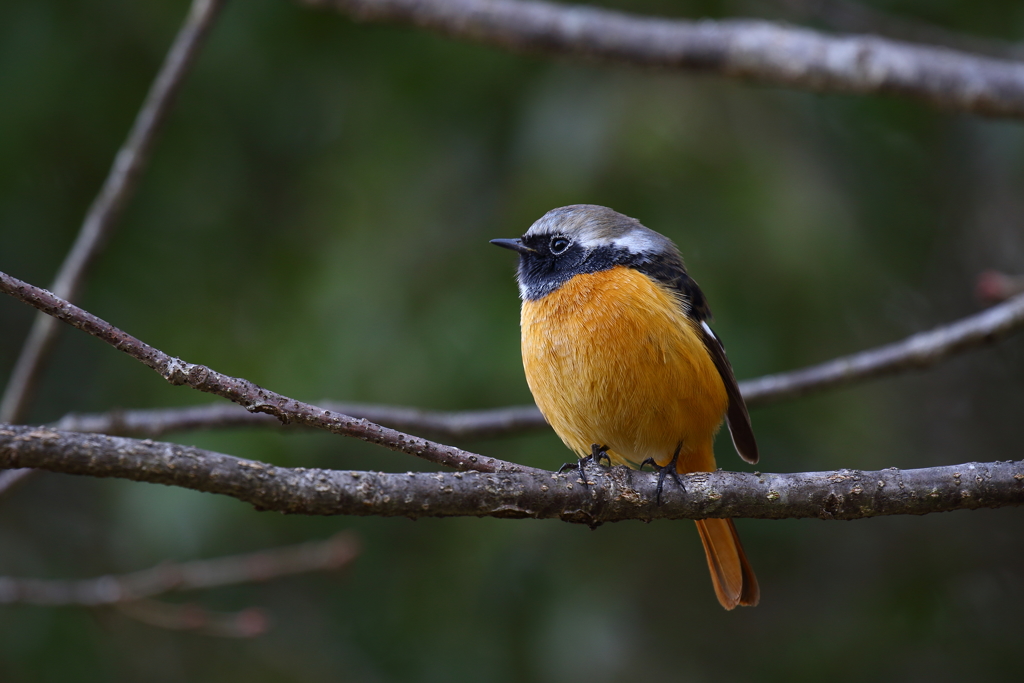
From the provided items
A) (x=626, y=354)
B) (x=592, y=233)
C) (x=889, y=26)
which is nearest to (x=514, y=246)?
(x=592, y=233)

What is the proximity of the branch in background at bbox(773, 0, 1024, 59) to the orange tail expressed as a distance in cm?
322

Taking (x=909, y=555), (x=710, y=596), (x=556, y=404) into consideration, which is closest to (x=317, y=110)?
(x=556, y=404)

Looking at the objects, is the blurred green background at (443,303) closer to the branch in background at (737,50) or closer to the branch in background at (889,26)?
the branch in background at (889,26)

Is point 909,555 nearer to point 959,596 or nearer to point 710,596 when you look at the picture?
point 959,596

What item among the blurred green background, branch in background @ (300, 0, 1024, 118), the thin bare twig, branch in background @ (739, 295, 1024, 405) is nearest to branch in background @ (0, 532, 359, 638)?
the blurred green background

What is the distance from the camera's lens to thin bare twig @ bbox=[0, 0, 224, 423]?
363 centimetres

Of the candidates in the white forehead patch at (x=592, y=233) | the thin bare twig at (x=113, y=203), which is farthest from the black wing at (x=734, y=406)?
the thin bare twig at (x=113, y=203)

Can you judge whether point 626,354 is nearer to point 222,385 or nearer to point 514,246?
point 514,246

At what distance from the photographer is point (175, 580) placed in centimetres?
331

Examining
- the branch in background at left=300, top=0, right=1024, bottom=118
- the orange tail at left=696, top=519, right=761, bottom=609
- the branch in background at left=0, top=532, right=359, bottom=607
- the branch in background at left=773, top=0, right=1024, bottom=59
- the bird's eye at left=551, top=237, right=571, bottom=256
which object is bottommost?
the orange tail at left=696, top=519, right=761, bottom=609

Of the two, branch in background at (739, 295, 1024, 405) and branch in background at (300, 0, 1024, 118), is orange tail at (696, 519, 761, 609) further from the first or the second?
branch in background at (300, 0, 1024, 118)

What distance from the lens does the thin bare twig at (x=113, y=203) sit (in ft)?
11.9

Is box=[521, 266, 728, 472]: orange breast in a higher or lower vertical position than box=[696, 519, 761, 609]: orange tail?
higher

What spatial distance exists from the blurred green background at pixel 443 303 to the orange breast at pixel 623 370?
0.77 m
